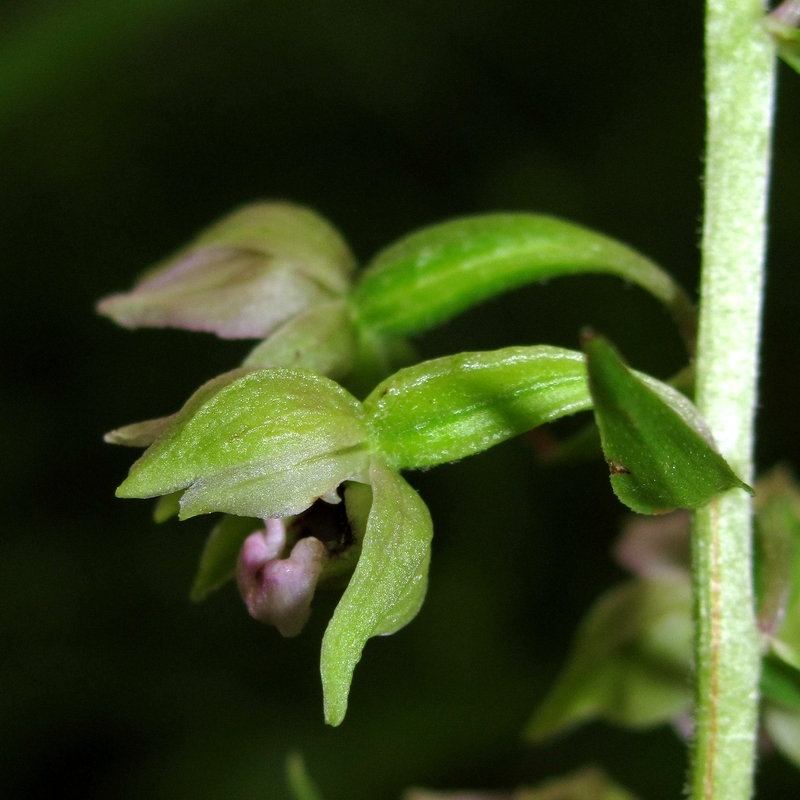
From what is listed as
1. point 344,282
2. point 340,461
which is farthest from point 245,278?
point 340,461

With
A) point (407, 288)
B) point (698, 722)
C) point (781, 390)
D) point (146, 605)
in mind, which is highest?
point (407, 288)

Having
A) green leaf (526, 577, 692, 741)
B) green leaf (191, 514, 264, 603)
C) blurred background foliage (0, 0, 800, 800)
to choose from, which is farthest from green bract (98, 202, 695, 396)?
blurred background foliage (0, 0, 800, 800)

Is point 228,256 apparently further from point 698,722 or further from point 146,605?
point 146,605

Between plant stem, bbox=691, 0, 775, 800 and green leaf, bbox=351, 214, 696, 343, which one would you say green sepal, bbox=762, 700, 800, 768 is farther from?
green leaf, bbox=351, 214, 696, 343

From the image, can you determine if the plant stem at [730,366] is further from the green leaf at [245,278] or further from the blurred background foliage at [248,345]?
the blurred background foliage at [248,345]

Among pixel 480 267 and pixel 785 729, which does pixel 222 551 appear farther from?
pixel 785 729

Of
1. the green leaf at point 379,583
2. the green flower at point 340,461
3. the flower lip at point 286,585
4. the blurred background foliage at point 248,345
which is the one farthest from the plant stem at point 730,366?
the blurred background foliage at point 248,345

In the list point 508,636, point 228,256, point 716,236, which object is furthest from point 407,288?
point 508,636
